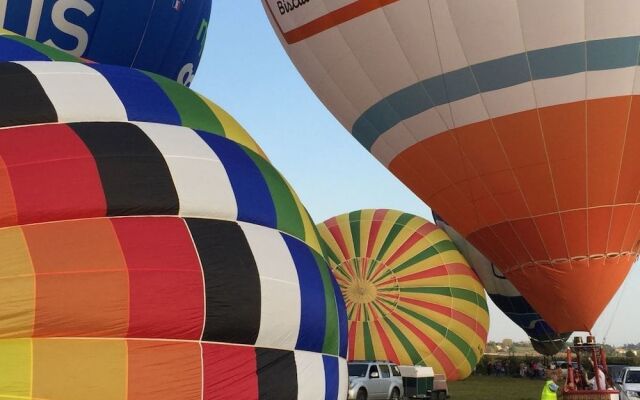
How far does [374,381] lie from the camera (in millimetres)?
12648

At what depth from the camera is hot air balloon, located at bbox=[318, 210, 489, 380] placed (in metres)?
16.9

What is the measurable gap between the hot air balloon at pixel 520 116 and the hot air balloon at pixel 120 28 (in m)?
1.72

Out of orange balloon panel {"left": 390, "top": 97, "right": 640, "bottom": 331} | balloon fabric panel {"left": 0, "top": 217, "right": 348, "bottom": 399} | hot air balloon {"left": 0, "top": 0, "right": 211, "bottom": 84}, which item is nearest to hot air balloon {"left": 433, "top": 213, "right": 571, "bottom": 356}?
orange balloon panel {"left": 390, "top": 97, "right": 640, "bottom": 331}

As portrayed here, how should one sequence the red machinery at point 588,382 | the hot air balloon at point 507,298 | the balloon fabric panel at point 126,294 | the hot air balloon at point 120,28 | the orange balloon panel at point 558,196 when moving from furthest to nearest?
the hot air balloon at point 507,298 → the red machinery at point 588,382 → the orange balloon panel at point 558,196 → the hot air balloon at point 120,28 → the balloon fabric panel at point 126,294

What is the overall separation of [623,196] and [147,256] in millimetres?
7348

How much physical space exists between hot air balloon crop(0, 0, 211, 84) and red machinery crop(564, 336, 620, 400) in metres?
6.85

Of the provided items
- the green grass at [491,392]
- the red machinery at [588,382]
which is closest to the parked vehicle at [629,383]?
the red machinery at [588,382]

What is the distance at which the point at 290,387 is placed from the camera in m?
5.75

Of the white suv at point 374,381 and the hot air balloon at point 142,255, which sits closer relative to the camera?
the hot air balloon at point 142,255

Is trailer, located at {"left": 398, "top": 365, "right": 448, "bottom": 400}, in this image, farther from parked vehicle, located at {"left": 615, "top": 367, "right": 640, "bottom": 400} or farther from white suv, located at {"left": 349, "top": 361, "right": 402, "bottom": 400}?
parked vehicle, located at {"left": 615, "top": 367, "right": 640, "bottom": 400}

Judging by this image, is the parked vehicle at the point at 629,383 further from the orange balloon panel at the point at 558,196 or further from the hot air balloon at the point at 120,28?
the hot air balloon at the point at 120,28

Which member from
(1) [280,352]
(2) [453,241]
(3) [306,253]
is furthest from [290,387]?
(2) [453,241]

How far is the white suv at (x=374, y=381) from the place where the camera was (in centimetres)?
1224

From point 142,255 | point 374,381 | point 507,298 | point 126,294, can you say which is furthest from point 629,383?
point 126,294
